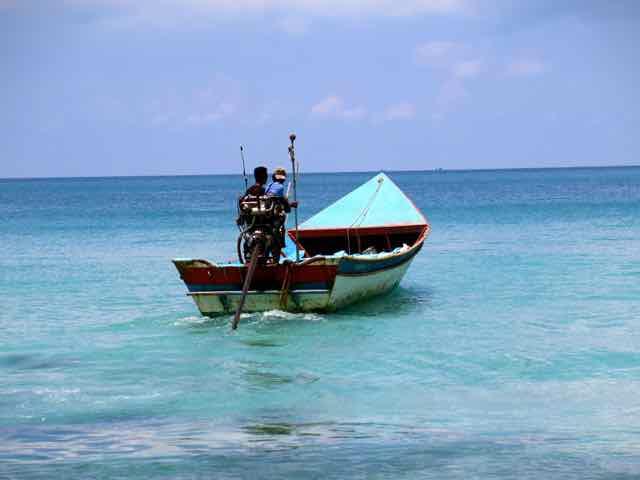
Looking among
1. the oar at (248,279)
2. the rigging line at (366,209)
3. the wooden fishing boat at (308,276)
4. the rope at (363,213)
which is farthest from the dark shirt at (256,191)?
the rigging line at (366,209)

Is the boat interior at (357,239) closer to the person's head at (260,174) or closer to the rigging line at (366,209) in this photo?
the rigging line at (366,209)

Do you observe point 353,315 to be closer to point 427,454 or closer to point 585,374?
point 585,374

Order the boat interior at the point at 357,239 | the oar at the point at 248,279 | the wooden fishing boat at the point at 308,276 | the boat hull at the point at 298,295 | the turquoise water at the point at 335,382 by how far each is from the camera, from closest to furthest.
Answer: the turquoise water at the point at 335,382
the oar at the point at 248,279
the wooden fishing boat at the point at 308,276
the boat hull at the point at 298,295
the boat interior at the point at 357,239

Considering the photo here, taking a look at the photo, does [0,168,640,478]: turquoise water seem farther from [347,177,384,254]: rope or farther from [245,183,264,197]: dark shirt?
[245,183,264,197]: dark shirt

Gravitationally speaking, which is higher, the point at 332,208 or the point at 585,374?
the point at 332,208

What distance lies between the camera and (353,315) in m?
15.7

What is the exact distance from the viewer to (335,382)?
11.2 meters

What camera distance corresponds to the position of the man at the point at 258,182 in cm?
1408

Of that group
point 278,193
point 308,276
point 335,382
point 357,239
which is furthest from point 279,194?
point 357,239

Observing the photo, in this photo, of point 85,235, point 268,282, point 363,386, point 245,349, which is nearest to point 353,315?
point 268,282

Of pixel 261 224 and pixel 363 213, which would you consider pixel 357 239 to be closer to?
pixel 363 213

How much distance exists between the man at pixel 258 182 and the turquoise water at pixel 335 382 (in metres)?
1.96

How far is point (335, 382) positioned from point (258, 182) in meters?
4.13

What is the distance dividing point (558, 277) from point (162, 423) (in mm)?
14611
